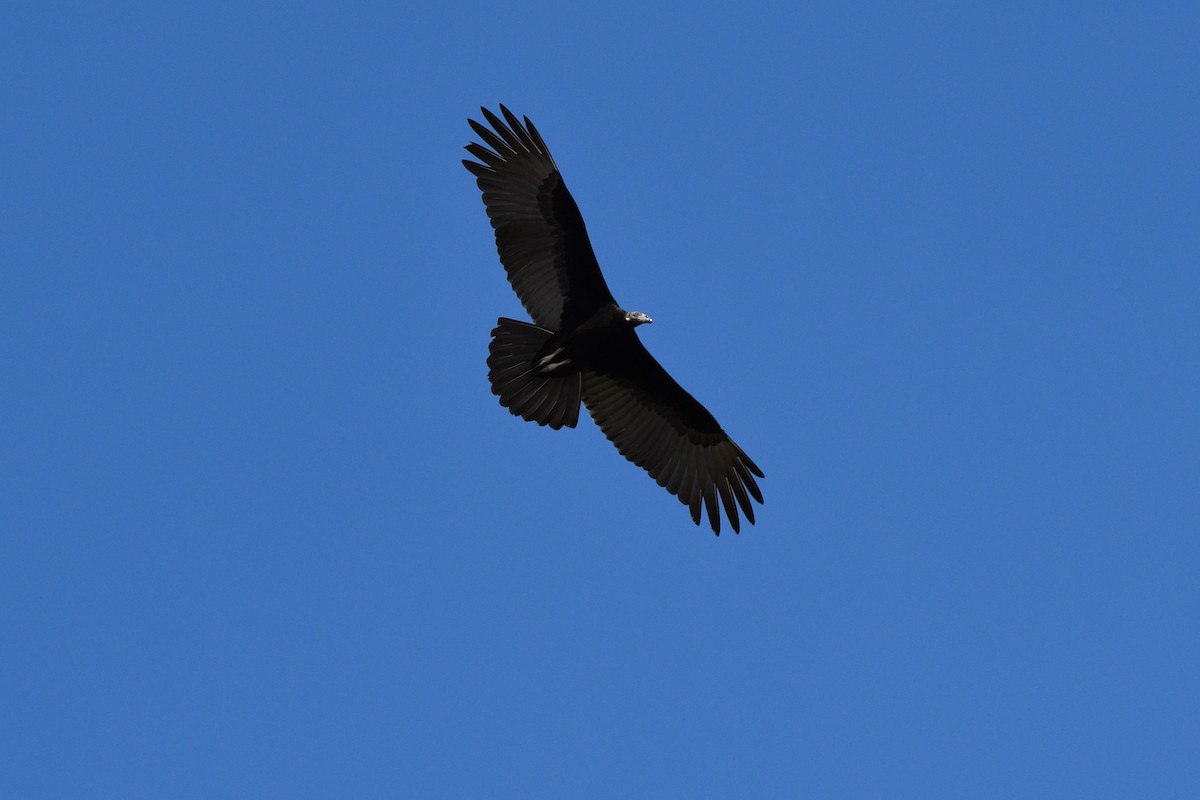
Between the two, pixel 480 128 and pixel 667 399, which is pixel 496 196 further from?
pixel 667 399

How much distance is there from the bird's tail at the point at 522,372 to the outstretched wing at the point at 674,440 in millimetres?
881

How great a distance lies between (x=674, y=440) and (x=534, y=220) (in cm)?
273

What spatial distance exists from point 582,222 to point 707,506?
317 cm

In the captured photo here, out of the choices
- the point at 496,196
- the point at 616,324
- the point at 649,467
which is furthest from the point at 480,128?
the point at 649,467

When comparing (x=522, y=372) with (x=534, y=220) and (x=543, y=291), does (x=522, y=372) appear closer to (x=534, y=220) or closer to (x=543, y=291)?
(x=543, y=291)

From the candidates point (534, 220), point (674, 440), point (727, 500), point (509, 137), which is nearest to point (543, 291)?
point (534, 220)

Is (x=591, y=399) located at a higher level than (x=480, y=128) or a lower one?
lower

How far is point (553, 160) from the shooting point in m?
15.9

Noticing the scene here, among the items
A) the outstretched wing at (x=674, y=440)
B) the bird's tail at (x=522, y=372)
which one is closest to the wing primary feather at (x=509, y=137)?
the bird's tail at (x=522, y=372)

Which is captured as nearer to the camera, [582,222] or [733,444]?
[582,222]

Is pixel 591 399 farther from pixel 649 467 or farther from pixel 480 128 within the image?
pixel 480 128

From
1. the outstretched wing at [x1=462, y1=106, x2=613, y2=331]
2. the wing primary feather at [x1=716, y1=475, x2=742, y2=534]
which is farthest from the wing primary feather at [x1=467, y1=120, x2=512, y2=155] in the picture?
the wing primary feather at [x1=716, y1=475, x2=742, y2=534]

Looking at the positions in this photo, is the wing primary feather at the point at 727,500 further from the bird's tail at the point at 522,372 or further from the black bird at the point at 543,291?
the bird's tail at the point at 522,372

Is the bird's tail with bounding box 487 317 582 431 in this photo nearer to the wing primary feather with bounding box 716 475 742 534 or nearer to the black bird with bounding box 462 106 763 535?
the black bird with bounding box 462 106 763 535
